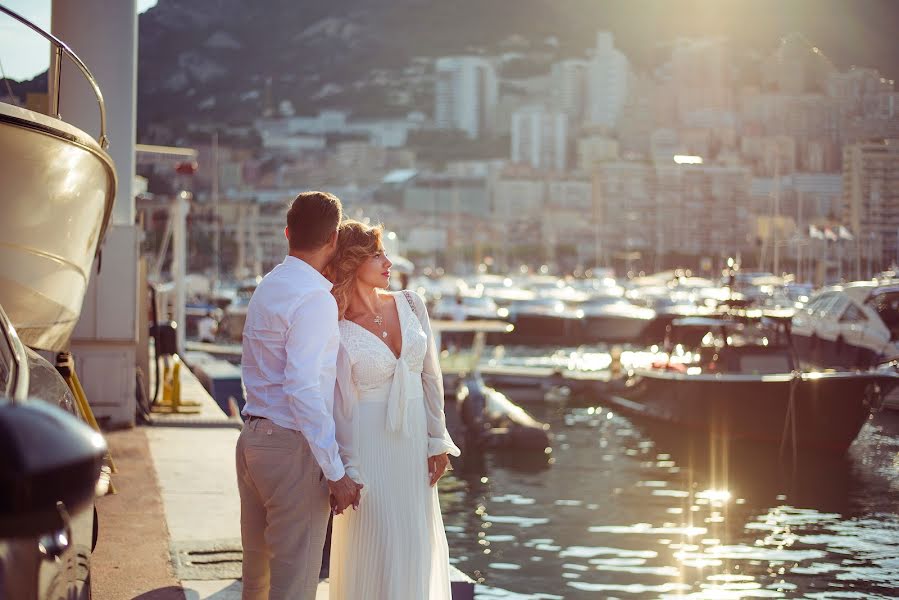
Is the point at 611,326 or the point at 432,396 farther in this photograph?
the point at 611,326

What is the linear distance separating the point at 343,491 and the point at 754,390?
15255mm

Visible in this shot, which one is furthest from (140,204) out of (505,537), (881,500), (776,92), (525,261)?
(525,261)

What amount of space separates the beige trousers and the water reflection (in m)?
4.94

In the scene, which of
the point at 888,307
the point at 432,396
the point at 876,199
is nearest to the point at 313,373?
the point at 432,396

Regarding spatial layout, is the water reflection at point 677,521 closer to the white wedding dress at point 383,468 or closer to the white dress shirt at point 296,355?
the white wedding dress at point 383,468

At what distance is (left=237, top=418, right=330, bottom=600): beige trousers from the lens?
393 cm

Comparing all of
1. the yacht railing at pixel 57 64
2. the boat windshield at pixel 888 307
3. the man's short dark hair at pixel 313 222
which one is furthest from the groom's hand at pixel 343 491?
the boat windshield at pixel 888 307

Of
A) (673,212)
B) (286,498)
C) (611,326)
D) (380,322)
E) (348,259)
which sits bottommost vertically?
(611,326)

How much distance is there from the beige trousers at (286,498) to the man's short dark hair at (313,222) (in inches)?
21.5

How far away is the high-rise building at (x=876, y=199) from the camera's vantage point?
36.8 m

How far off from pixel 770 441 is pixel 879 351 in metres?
4.15

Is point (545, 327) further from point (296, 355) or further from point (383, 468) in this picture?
point (296, 355)

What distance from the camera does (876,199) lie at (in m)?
38.0

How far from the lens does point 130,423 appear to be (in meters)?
11.0
